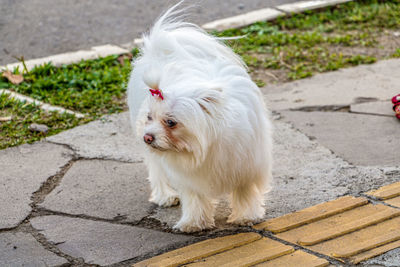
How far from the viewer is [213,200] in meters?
3.87

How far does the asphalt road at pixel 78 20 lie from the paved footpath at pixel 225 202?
2.00 meters

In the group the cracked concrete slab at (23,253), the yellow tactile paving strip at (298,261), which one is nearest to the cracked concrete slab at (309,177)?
the yellow tactile paving strip at (298,261)

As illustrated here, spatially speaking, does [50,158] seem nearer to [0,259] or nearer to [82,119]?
[82,119]

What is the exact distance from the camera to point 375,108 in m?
5.15

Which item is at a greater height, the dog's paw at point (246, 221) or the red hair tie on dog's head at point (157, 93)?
the red hair tie on dog's head at point (157, 93)

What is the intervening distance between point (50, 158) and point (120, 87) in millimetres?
1401

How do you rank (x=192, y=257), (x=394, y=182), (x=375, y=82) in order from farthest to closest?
(x=375, y=82) < (x=394, y=182) < (x=192, y=257)

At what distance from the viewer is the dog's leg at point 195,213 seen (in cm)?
367

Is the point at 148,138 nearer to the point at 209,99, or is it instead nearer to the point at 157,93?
the point at 157,93

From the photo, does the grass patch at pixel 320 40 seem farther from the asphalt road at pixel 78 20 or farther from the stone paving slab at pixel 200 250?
the stone paving slab at pixel 200 250

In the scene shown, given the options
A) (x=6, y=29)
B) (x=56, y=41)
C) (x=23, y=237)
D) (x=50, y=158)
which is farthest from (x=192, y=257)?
(x=6, y=29)

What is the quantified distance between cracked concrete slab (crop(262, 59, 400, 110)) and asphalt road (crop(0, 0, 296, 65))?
2094 millimetres

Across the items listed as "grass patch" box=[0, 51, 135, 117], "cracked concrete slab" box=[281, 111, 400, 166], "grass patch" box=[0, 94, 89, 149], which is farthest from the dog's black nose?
"grass patch" box=[0, 51, 135, 117]

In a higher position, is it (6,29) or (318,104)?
(6,29)
